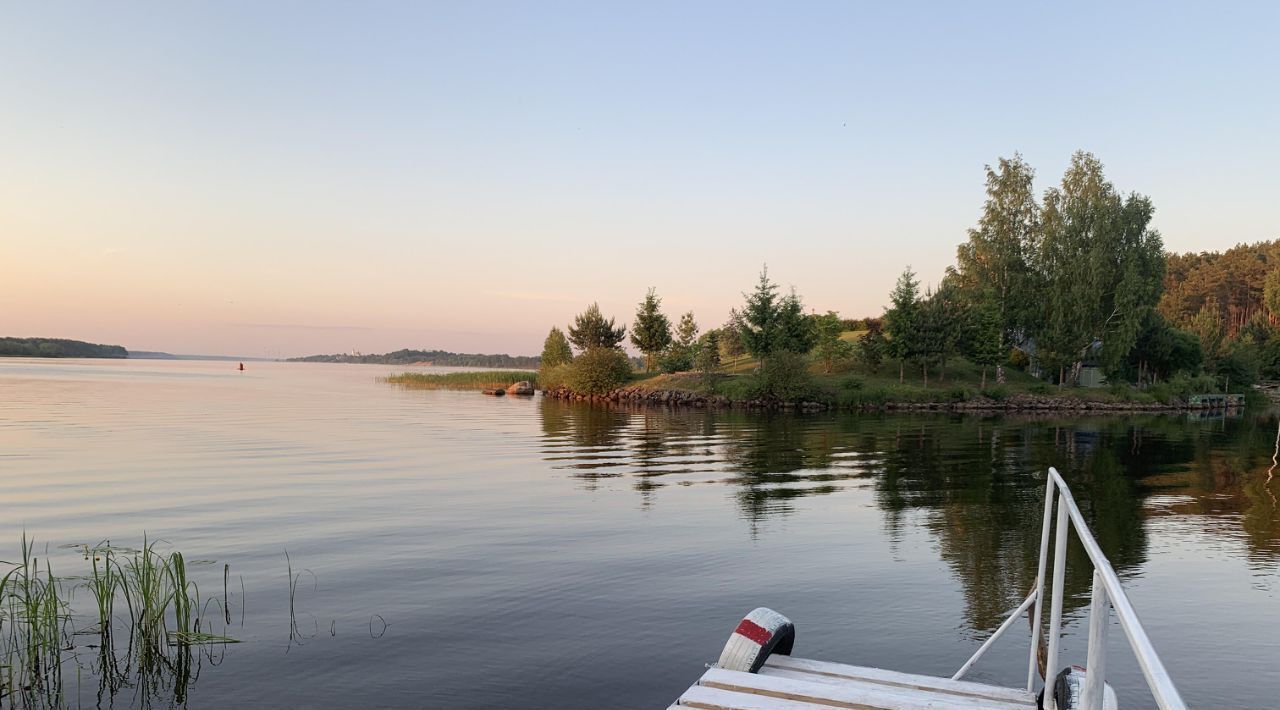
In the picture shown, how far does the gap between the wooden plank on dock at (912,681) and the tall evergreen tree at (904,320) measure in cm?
5925

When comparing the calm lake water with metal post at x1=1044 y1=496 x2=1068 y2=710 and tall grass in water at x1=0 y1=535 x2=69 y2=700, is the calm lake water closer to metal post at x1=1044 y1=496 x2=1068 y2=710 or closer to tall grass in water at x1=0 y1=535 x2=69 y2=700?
tall grass in water at x1=0 y1=535 x2=69 y2=700

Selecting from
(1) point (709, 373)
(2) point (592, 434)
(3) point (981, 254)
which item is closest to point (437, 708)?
(2) point (592, 434)

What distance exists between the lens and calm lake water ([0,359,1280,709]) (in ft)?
30.9

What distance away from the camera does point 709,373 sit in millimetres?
68438

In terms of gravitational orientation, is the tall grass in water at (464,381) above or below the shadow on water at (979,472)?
above

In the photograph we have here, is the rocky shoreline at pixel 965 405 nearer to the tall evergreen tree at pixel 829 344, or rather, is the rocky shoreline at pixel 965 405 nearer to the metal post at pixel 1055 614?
the tall evergreen tree at pixel 829 344

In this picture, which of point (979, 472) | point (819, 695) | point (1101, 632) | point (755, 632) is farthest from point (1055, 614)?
point (979, 472)

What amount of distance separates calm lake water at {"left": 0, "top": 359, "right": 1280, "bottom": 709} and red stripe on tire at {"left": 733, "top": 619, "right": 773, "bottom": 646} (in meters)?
1.37

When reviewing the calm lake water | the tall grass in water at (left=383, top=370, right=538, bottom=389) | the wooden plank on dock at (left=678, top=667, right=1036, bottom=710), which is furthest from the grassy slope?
the wooden plank on dock at (left=678, top=667, right=1036, bottom=710)

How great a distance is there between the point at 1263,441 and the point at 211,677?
46766 mm

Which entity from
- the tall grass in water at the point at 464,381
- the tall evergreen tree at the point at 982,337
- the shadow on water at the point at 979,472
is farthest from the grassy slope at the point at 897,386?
the tall grass in water at the point at 464,381

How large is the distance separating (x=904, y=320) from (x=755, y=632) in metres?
59.9

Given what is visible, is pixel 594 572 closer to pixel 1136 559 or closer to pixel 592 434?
pixel 1136 559

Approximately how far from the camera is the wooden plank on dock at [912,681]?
736 centimetres
